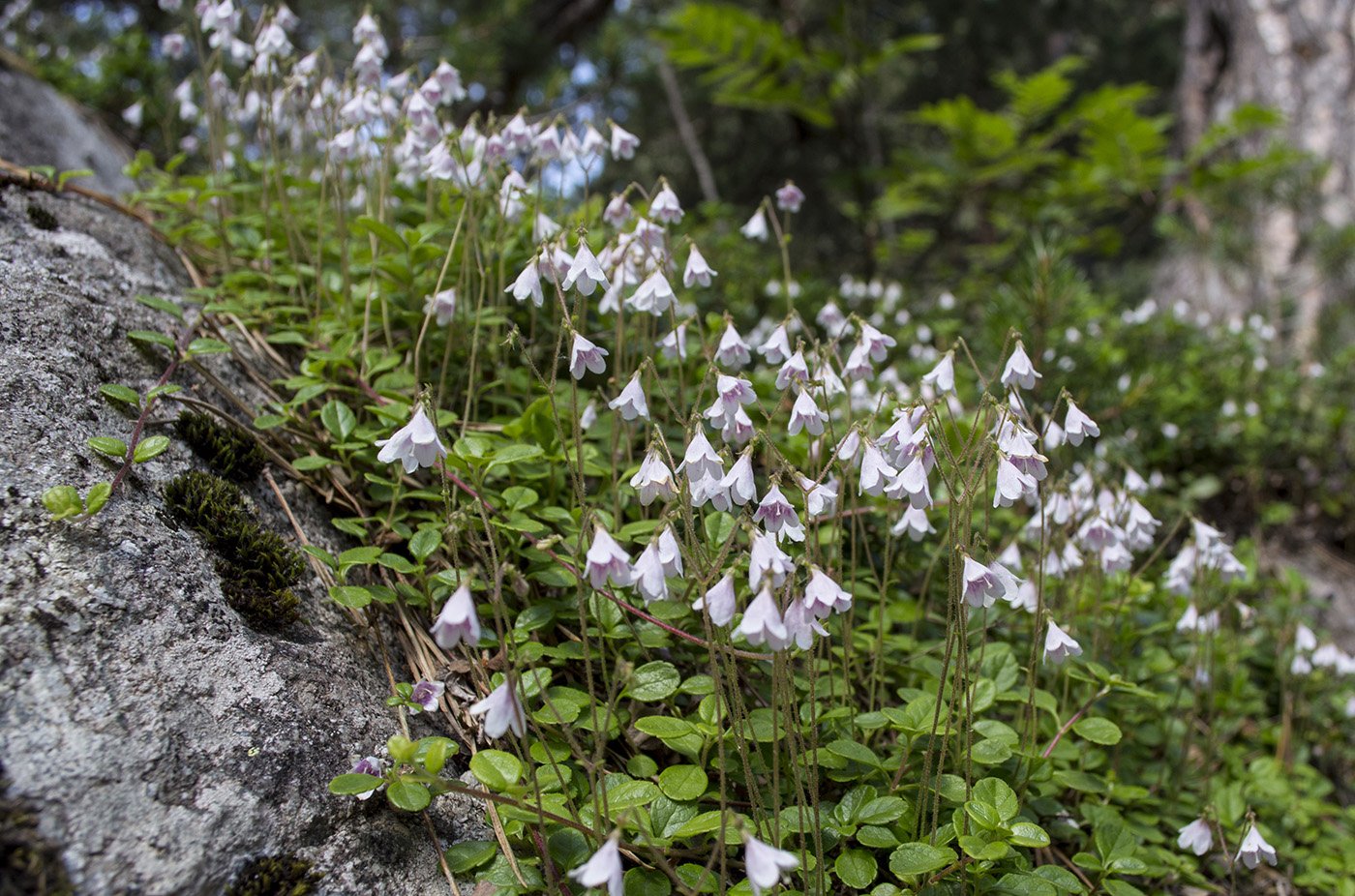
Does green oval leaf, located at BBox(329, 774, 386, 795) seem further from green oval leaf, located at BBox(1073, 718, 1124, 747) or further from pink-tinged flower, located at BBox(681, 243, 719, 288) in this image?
green oval leaf, located at BBox(1073, 718, 1124, 747)

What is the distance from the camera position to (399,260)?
2.61m

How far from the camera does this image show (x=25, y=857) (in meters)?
1.13

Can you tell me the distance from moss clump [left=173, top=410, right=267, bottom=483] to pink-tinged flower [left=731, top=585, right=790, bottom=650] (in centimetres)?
150

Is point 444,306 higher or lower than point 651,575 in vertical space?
higher

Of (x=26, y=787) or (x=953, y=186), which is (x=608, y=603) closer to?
(x=26, y=787)

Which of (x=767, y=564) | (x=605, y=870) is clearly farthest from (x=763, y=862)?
(x=767, y=564)

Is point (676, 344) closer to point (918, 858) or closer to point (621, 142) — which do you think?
point (621, 142)

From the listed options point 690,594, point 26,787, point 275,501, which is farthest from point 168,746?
point 690,594

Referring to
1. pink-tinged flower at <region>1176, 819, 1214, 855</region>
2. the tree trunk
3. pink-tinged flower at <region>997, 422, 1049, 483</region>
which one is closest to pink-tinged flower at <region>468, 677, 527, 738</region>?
pink-tinged flower at <region>997, 422, 1049, 483</region>

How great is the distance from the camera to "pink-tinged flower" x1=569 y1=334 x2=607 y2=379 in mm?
1634

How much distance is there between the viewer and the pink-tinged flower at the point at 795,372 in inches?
72.9

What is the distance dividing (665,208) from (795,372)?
0.84 meters

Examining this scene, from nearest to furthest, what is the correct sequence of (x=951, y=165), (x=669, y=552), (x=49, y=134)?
(x=669, y=552), (x=49, y=134), (x=951, y=165)

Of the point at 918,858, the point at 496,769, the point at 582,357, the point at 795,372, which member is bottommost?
the point at 918,858
